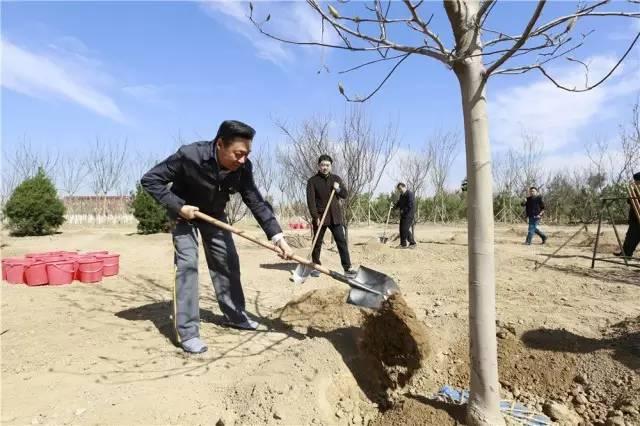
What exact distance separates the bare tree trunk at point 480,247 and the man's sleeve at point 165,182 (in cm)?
195

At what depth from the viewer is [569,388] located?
8.07 ft

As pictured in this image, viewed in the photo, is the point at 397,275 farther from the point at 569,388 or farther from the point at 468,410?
the point at 468,410

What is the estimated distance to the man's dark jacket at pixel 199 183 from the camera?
302 centimetres

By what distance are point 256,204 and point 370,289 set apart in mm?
1115

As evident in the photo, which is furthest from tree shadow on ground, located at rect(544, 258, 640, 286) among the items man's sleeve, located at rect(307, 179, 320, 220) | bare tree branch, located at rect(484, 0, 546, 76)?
bare tree branch, located at rect(484, 0, 546, 76)

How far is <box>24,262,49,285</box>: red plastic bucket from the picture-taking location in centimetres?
511

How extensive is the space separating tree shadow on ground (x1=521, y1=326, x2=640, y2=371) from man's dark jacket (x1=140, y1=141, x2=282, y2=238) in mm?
1952

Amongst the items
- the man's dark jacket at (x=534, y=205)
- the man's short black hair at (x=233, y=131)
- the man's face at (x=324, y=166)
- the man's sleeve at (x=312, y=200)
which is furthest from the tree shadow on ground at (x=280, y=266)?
the man's dark jacket at (x=534, y=205)

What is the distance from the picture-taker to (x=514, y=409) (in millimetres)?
2246

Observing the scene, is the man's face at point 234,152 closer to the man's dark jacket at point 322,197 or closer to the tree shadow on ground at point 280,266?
the man's dark jacket at point 322,197

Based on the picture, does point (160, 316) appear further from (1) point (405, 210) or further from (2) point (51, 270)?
(1) point (405, 210)

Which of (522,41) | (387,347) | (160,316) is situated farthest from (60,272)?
(522,41)

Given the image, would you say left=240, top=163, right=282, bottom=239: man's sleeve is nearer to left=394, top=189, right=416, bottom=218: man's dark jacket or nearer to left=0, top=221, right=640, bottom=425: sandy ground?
left=0, top=221, right=640, bottom=425: sandy ground

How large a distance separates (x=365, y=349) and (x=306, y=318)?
0.88 m
